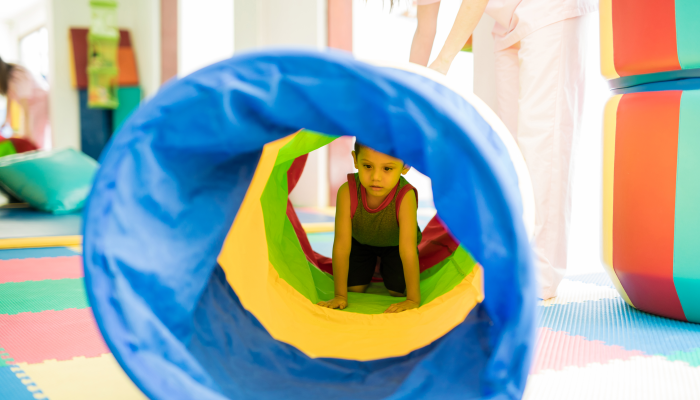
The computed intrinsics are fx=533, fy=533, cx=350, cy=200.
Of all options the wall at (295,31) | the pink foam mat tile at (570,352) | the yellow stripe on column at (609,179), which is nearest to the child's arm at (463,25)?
the yellow stripe on column at (609,179)

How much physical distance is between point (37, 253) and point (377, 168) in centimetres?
172

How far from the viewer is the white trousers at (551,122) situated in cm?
147

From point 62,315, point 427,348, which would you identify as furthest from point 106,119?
point 427,348

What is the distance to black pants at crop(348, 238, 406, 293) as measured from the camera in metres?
1.62

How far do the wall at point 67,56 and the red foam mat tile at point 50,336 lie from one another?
3.91 meters

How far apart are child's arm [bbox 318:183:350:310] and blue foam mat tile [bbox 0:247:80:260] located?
1403 millimetres

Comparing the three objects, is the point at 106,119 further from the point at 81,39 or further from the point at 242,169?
the point at 242,169

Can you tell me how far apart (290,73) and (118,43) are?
16.4ft

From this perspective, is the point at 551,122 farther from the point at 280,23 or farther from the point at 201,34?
the point at 201,34

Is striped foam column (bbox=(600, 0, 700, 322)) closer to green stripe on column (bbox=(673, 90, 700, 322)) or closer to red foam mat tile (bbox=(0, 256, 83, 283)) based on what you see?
green stripe on column (bbox=(673, 90, 700, 322))

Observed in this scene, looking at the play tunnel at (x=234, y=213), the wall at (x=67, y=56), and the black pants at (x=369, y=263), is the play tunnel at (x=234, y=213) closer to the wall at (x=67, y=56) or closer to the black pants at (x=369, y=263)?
the black pants at (x=369, y=263)

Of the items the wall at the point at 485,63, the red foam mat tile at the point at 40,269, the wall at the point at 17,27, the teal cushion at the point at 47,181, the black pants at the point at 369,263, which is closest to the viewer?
the black pants at the point at 369,263

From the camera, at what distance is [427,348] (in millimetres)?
1009

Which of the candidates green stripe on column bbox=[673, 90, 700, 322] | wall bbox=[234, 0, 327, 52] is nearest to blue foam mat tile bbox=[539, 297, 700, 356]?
green stripe on column bbox=[673, 90, 700, 322]
